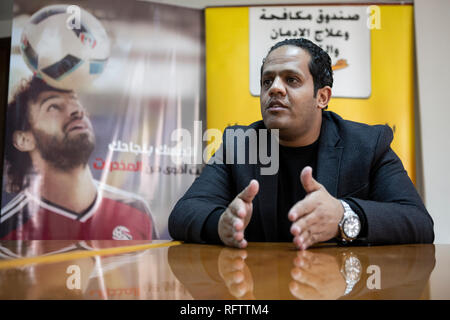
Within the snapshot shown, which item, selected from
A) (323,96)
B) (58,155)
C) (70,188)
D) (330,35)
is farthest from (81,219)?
(330,35)

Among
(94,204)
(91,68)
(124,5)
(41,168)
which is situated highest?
(124,5)

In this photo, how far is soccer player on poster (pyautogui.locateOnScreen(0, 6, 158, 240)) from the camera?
358 cm

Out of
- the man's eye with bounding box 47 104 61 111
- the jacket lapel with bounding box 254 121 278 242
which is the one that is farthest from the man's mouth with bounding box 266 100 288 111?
the man's eye with bounding box 47 104 61 111

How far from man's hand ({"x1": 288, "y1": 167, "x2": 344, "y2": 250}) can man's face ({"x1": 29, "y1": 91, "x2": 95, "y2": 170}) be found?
116 inches

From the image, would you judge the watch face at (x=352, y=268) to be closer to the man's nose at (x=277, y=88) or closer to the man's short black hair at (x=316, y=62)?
the man's nose at (x=277, y=88)

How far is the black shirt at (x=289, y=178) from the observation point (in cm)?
166

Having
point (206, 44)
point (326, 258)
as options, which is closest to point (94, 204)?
point (206, 44)

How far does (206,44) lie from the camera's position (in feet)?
12.3

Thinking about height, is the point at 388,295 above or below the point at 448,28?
below

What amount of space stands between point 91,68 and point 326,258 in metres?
3.38

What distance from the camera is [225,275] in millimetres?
660

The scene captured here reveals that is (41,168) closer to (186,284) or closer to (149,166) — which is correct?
(149,166)
